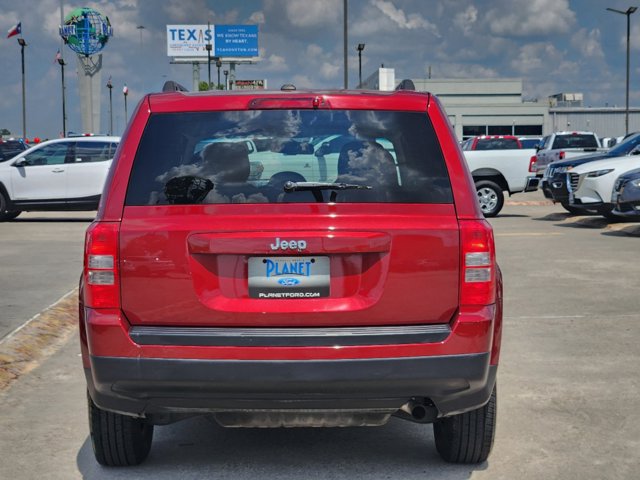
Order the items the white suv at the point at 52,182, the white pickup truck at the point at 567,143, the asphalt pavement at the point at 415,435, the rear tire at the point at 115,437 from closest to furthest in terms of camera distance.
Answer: the rear tire at the point at 115,437 → the asphalt pavement at the point at 415,435 → the white suv at the point at 52,182 → the white pickup truck at the point at 567,143

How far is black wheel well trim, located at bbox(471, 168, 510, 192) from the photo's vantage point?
22089mm

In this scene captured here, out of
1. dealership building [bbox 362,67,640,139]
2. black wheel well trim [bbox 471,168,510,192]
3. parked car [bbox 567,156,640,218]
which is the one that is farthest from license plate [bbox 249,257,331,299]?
dealership building [bbox 362,67,640,139]

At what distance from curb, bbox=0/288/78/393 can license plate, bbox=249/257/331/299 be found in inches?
116

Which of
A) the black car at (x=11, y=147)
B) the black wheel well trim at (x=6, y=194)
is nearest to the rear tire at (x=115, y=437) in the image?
the black wheel well trim at (x=6, y=194)

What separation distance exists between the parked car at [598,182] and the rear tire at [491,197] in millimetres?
3265

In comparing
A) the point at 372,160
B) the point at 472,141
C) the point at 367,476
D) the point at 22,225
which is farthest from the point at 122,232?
the point at 472,141

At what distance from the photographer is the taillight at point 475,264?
3949 millimetres

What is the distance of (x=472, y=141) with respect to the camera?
80.2 feet

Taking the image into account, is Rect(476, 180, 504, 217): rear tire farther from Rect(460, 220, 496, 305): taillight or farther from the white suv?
Rect(460, 220, 496, 305): taillight

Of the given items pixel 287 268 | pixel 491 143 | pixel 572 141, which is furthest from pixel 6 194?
pixel 572 141

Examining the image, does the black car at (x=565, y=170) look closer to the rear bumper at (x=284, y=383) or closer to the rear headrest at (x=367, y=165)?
the rear headrest at (x=367, y=165)

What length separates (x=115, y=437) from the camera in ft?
14.6

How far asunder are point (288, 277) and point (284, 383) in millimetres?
434

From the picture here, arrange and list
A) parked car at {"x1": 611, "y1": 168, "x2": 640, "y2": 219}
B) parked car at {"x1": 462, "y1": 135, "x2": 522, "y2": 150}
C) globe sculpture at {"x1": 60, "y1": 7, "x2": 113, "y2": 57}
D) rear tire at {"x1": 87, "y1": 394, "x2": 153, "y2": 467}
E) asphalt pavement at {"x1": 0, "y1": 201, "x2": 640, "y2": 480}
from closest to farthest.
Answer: rear tire at {"x1": 87, "y1": 394, "x2": 153, "y2": 467} < asphalt pavement at {"x1": 0, "y1": 201, "x2": 640, "y2": 480} < parked car at {"x1": 611, "y1": 168, "x2": 640, "y2": 219} < parked car at {"x1": 462, "y1": 135, "x2": 522, "y2": 150} < globe sculpture at {"x1": 60, "y1": 7, "x2": 113, "y2": 57}
